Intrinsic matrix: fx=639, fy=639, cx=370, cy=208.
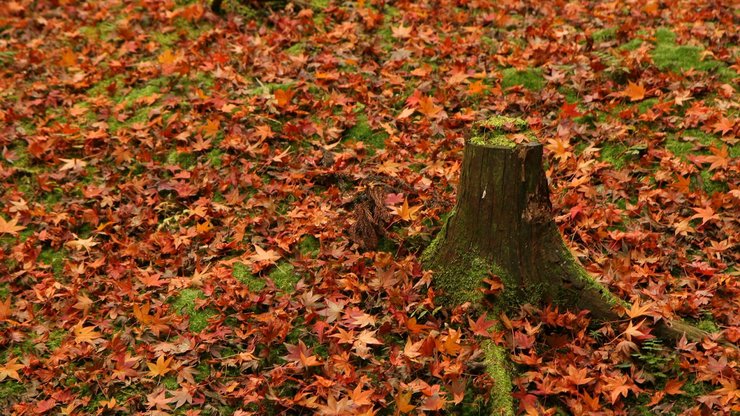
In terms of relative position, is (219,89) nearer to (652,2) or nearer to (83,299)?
(83,299)

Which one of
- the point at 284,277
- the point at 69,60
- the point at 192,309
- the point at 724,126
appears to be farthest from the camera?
the point at 69,60

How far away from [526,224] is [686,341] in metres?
1.07

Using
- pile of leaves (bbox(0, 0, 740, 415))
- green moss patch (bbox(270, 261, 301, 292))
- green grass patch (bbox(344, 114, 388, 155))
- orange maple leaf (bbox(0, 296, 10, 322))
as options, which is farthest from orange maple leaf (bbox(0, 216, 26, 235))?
green grass patch (bbox(344, 114, 388, 155))

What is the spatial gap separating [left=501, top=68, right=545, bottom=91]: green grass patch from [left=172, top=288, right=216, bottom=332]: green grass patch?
3241 mm

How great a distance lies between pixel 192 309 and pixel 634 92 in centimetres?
385

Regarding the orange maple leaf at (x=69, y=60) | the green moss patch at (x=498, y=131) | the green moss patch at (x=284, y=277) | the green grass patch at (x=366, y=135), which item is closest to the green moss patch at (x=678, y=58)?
the green grass patch at (x=366, y=135)

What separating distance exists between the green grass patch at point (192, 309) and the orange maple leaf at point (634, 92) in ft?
12.1

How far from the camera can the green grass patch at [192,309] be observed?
13.0 feet

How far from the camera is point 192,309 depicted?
4055 mm

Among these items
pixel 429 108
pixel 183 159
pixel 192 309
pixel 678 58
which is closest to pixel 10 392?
pixel 192 309

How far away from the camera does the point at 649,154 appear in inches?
187

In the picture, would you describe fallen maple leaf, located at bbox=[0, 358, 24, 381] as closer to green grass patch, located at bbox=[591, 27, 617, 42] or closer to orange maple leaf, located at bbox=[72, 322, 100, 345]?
orange maple leaf, located at bbox=[72, 322, 100, 345]

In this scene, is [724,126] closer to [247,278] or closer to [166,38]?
[247,278]

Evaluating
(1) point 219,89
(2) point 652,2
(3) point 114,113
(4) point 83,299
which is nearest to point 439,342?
(4) point 83,299
